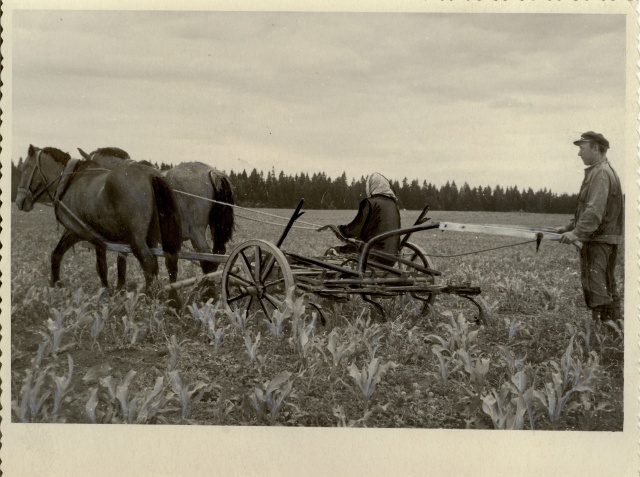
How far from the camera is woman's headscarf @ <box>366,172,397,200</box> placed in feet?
14.5

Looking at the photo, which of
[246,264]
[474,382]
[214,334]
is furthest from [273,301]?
[474,382]

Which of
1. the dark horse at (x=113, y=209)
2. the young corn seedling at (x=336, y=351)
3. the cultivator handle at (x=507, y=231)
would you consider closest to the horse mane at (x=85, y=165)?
the dark horse at (x=113, y=209)

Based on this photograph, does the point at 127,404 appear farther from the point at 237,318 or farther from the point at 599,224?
the point at 599,224

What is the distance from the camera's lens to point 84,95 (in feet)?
14.6

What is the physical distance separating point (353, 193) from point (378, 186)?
21 centimetres

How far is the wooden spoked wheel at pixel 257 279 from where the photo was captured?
431cm

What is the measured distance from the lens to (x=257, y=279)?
14.5 ft

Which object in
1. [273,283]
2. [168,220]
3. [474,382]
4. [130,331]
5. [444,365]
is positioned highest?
[168,220]

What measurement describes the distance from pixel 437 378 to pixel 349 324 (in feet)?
2.49

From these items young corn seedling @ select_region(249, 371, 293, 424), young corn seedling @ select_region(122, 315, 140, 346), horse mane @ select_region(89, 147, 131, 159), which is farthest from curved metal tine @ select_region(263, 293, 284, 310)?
horse mane @ select_region(89, 147, 131, 159)

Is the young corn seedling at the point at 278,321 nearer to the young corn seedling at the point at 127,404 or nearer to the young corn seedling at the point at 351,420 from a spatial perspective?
the young corn seedling at the point at 351,420

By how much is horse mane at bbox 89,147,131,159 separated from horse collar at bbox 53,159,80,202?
320mm

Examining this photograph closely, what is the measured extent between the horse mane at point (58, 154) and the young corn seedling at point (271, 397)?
8.43 ft

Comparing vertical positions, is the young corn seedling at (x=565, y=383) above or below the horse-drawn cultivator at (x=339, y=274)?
Result: below
